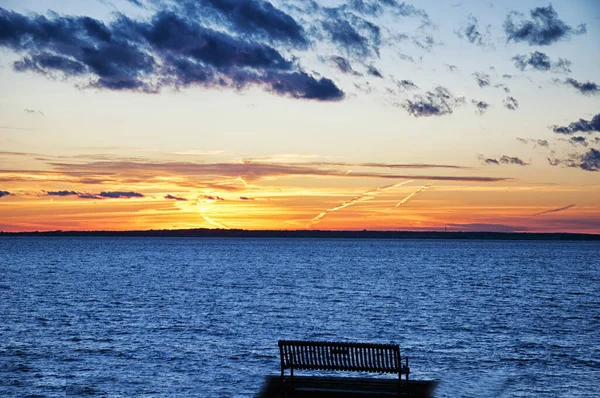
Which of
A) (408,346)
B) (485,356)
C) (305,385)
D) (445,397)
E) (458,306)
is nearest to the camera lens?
(305,385)

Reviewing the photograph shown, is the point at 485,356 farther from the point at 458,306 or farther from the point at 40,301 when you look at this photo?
the point at 40,301

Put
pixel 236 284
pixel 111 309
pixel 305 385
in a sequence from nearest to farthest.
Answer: pixel 305 385 < pixel 111 309 < pixel 236 284

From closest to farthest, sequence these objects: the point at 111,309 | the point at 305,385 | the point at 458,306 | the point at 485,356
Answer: the point at 305,385, the point at 485,356, the point at 111,309, the point at 458,306

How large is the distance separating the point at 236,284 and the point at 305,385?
210ft

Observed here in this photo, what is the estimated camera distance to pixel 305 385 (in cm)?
2216

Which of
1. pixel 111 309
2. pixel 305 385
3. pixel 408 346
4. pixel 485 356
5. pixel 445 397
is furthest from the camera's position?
pixel 111 309

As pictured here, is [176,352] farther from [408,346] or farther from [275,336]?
[408,346]

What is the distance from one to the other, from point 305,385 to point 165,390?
7425 millimetres

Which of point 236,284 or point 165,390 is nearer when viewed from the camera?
point 165,390

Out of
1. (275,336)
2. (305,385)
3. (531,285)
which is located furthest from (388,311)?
(531,285)

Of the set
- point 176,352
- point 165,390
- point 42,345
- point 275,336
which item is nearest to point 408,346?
point 275,336

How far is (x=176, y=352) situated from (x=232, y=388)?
329 inches

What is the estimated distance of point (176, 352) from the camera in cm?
3519

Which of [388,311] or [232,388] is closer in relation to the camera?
[232,388]
